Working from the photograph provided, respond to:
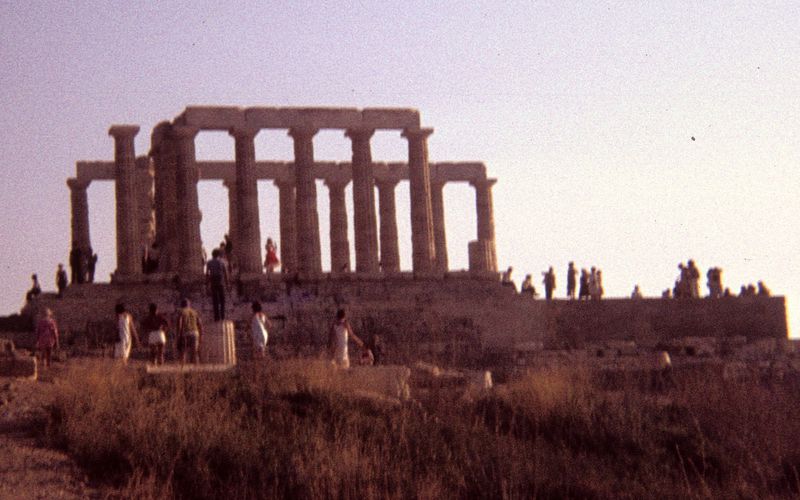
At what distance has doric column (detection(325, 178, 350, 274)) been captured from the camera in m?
49.6

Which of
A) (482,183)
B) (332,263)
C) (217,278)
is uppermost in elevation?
(482,183)

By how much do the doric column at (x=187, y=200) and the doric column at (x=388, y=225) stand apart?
7101 millimetres

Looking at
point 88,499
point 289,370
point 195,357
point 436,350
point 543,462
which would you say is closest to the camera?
point 88,499

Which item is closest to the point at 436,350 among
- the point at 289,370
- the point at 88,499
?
the point at 289,370

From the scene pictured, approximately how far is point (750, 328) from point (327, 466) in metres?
28.9

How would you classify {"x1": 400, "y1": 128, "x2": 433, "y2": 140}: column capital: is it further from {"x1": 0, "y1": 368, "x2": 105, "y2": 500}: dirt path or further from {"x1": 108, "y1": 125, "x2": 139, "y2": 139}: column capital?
{"x1": 0, "y1": 368, "x2": 105, "y2": 500}: dirt path

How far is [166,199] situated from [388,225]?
776 centimetres

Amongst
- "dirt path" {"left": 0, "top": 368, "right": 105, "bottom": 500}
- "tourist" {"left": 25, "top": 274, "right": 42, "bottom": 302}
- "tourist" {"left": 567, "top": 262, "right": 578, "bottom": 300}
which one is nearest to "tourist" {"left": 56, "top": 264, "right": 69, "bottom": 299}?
"tourist" {"left": 25, "top": 274, "right": 42, "bottom": 302}

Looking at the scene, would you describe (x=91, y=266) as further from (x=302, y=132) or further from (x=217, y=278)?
(x=217, y=278)

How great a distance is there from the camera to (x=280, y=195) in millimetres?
50875

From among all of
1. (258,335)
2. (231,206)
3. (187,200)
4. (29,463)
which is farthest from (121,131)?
(29,463)

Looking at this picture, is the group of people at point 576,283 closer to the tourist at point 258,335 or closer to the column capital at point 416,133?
the column capital at point 416,133

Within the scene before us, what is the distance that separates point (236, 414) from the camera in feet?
67.6

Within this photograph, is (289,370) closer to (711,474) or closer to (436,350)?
(711,474)
